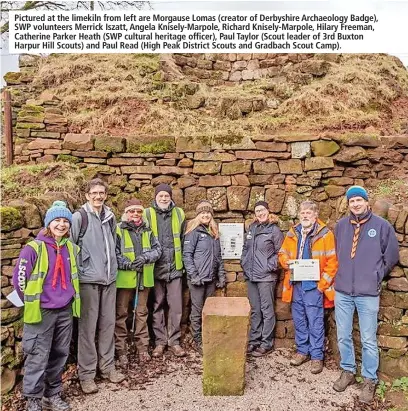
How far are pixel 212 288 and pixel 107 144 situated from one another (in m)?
2.97

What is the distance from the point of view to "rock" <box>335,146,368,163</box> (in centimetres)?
673

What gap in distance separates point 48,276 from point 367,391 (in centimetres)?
397

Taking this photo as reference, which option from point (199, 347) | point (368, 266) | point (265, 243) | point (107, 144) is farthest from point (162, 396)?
point (107, 144)

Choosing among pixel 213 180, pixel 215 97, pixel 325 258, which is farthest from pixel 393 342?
pixel 215 97

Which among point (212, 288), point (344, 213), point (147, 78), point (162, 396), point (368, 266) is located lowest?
point (162, 396)

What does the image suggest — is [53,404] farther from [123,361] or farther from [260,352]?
[260,352]

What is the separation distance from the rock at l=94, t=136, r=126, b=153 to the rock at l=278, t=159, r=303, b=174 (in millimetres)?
2711

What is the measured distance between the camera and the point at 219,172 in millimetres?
6785

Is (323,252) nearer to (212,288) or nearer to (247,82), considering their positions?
(212,288)

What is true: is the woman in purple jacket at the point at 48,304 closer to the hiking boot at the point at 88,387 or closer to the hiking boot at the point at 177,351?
the hiking boot at the point at 88,387

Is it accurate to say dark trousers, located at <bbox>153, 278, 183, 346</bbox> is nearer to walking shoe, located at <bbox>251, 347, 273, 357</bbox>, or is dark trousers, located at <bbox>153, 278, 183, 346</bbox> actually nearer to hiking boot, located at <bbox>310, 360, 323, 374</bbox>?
walking shoe, located at <bbox>251, 347, 273, 357</bbox>

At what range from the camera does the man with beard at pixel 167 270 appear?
19.5 ft

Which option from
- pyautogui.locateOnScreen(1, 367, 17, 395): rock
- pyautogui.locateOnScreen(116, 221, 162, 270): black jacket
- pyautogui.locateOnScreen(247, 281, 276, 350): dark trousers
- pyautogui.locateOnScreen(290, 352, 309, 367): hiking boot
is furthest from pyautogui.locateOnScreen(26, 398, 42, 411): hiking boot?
pyautogui.locateOnScreen(290, 352, 309, 367): hiking boot
